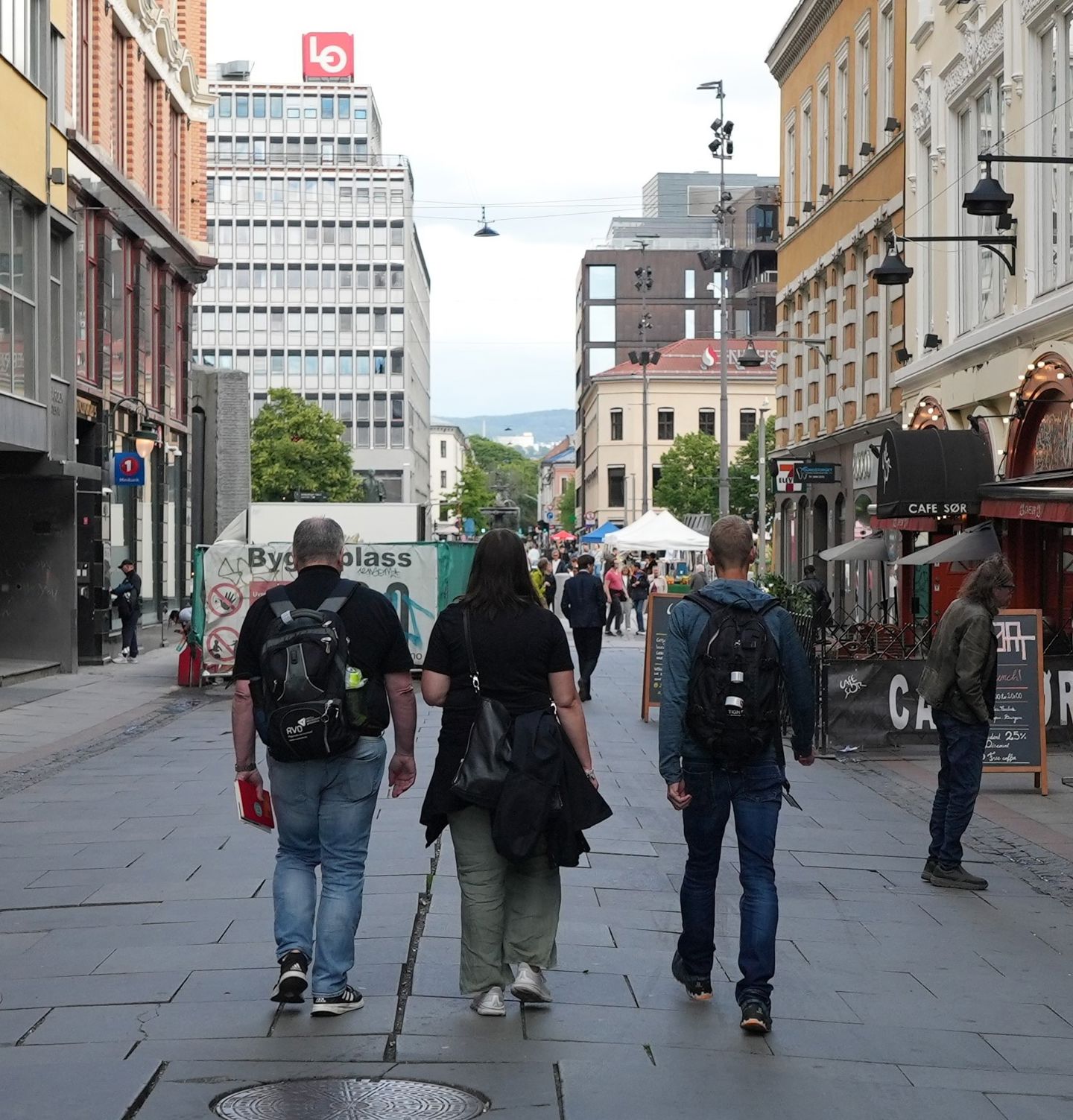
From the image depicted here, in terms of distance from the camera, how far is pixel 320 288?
9956 cm

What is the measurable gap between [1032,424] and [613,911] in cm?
1441

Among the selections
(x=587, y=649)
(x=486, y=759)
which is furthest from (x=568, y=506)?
(x=486, y=759)

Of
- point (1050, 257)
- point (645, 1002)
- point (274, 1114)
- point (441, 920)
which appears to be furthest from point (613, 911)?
point (1050, 257)

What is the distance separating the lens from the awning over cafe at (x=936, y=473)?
72.7 ft

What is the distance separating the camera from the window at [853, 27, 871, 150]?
3128 cm

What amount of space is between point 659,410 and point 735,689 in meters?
99.1

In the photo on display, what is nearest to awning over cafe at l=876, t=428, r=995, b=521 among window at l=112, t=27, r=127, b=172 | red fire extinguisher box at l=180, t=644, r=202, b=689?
red fire extinguisher box at l=180, t=644, r=202, b=689

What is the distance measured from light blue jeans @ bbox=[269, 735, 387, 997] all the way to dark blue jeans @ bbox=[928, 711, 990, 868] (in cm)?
409

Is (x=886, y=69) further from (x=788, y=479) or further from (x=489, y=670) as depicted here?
(x=489, y=670)

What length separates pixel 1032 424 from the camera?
20.8 meters

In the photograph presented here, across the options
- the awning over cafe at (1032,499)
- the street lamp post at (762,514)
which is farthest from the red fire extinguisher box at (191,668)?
the street lamp post at (762,514)

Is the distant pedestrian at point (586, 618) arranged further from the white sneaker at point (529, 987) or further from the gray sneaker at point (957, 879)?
the white sneaker at point (529, 987)

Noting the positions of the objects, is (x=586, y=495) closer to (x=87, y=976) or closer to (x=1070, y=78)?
(x=1070, y=78)

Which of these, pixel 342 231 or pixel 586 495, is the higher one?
pixel 342 231
